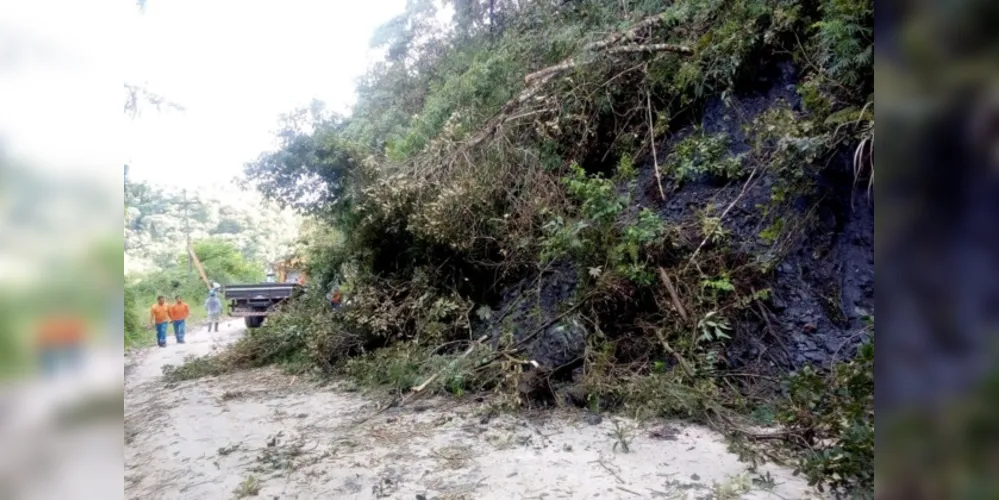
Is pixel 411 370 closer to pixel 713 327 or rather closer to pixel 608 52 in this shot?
pixel 713 327

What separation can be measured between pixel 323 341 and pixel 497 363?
2.01m

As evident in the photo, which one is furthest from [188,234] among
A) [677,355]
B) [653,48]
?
[677,355]

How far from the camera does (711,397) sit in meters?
3.17

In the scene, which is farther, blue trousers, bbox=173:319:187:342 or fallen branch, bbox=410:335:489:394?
blue trousers, bbox=173:319:187:342

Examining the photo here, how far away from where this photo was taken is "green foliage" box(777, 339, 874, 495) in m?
1.59

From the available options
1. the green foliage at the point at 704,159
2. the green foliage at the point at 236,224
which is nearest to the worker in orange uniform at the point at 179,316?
the green foliage at the point at 236,224

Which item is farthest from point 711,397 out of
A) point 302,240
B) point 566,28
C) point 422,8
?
point 422,8

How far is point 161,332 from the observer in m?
6.00

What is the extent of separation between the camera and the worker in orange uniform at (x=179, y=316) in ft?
21.6
